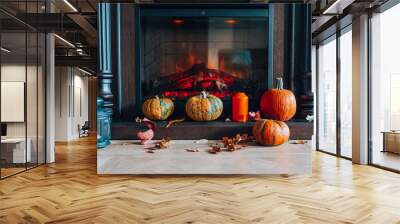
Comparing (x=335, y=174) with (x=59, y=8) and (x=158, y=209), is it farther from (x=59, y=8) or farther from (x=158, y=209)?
(x=59, y=8)

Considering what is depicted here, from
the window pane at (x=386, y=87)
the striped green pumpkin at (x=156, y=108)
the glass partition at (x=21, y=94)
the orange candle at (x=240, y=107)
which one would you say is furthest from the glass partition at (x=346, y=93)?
the glass partition at (x=21, y=94)

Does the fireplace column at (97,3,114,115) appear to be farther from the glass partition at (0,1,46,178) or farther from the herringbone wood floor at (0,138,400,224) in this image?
the glass partition at (0,1,46,178)

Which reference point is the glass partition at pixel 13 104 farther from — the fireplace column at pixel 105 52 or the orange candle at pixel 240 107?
the orange candle at pixel 240 107

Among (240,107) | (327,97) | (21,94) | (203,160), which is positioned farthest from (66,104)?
(203,160)

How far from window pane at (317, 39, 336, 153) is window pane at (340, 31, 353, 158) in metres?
0.34

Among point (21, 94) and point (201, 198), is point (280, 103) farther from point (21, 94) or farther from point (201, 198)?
point (21, 94)

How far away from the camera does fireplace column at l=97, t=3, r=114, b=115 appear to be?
13.7 ft

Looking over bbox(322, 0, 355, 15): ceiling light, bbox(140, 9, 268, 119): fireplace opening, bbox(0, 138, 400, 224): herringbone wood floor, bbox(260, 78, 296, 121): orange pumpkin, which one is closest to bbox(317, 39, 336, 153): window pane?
bbox(322, 0, 355, 15): ceiling light

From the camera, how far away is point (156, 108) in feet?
13.6

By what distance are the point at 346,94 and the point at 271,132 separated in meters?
3.07

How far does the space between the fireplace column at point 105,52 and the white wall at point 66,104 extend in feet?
24.8

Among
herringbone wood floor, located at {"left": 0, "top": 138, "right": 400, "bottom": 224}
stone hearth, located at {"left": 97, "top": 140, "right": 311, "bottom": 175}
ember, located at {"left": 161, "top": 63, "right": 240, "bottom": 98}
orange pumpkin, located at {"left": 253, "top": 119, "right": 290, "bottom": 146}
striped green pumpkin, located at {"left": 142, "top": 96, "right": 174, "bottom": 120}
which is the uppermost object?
ember, located at {"left": 161, "top": 63, "right": 240, "bottom": 98}

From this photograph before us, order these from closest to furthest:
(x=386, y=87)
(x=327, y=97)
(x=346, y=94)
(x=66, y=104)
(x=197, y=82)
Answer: (x=197, y=82) < (x=386, y=87) < (x=346, y=94) < (x=327, y=97) < (x=66, y=104)

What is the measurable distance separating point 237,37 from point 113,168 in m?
2.21
